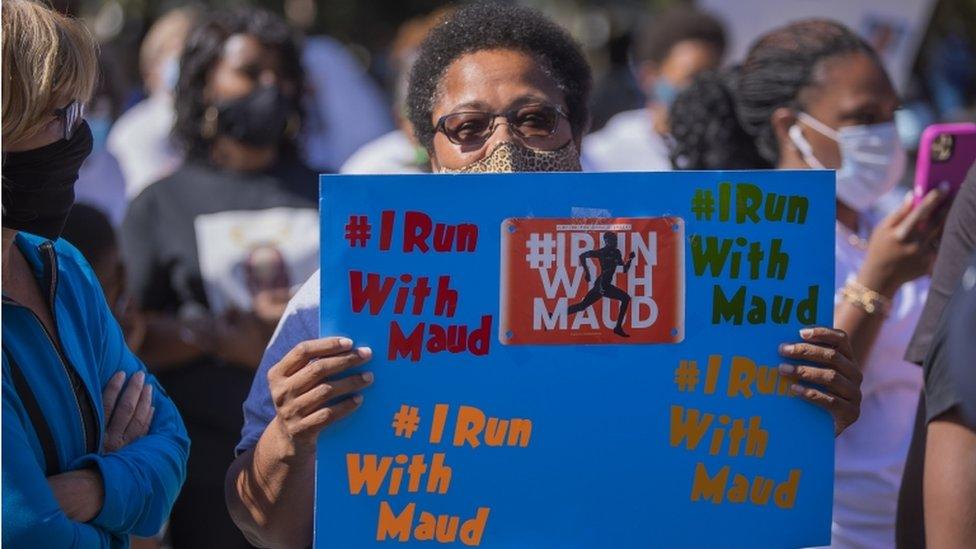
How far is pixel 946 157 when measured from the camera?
3736 millimetres

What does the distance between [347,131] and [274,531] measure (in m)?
5.23

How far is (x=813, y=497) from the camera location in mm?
2723

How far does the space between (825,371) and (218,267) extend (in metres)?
2.66

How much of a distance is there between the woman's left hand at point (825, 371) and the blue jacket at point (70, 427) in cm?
122

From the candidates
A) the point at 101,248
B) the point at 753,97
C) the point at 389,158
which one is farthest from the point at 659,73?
the point at 101,248

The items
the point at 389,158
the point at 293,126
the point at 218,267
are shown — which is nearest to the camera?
the point at 218,267

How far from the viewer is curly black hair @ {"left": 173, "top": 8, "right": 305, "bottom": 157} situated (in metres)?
5.29

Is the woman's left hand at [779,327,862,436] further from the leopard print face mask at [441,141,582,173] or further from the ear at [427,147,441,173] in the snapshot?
the ear at [427,147,441,173]

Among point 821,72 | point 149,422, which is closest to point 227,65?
point 821,72

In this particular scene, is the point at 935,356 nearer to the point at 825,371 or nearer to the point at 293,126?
the point at 825,371

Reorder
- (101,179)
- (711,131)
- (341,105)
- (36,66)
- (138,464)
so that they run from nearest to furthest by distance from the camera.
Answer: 1. (36,66)
2. (138,464)
3. (711,131)
4. (101,179)
5. (341,105)

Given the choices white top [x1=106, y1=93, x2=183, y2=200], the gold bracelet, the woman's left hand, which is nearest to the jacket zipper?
the woman's left hand

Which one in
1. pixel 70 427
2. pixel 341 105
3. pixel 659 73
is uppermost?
pixel 659 73

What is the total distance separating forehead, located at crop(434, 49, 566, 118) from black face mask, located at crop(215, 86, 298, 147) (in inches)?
81.4
